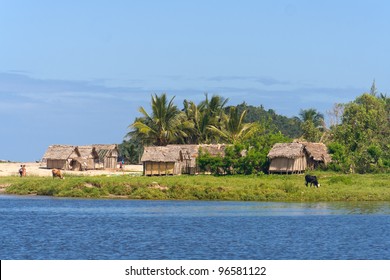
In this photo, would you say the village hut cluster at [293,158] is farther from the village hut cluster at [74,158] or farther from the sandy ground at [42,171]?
the village hut cluster at [74,158]

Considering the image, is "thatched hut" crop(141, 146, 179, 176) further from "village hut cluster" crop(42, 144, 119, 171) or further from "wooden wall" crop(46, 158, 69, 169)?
"wooden wall" crop(46, 158, 69, 169)

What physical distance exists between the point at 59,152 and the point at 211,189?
3249 cm

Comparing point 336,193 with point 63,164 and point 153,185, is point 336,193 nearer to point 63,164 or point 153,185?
point 153,185

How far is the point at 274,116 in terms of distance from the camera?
131 m

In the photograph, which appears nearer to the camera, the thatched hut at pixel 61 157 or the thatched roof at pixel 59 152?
the thatched hut at pixel 61 157

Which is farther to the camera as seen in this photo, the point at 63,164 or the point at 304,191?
the point at 63,164

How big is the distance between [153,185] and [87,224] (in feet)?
49.5

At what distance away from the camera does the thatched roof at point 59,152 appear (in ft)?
262

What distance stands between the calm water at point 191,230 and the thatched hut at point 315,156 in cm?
1870

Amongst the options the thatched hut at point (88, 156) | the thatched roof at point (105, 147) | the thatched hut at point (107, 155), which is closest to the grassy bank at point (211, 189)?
the thatched hut at point (88, 156)

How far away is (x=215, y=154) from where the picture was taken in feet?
226

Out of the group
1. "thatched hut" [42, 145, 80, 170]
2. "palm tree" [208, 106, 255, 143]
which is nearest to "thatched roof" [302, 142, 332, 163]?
"palm tree" [208, 106, 255, 143]

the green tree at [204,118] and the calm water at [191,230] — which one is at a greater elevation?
the green tree at [204,118]

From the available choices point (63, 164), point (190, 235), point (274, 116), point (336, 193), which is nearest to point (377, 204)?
point (336, 193)
